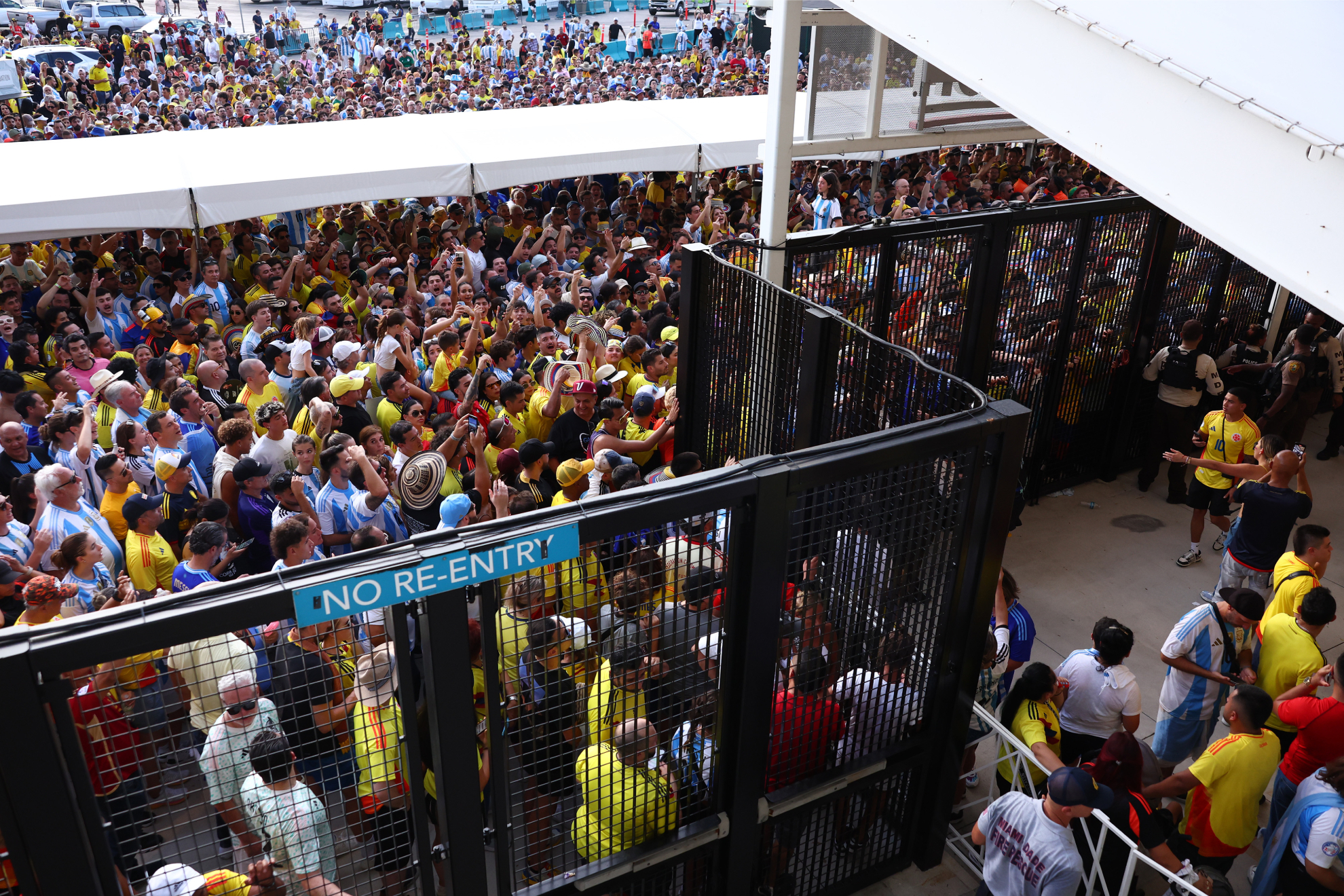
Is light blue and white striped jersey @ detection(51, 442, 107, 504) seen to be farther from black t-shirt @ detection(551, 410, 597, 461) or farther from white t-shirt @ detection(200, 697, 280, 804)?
white t-shirt @ detection(200, 697, 280, 804)

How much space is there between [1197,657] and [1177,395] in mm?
3865

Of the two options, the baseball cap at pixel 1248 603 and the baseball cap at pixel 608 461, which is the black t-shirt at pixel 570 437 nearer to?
the baseball cap at pixel 608 461

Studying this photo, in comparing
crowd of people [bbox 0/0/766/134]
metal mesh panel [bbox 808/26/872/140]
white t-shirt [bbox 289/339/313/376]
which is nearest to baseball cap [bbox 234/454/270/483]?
white t-shirt [bbox 289/339/313/376]

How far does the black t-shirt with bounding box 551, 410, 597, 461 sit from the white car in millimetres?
30303

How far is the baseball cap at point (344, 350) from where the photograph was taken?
7.52 meters

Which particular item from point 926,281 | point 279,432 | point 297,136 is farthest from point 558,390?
point 297,136

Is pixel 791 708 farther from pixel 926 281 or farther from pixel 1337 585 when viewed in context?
pixel 1337 585

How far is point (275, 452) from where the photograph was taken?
6.09 m

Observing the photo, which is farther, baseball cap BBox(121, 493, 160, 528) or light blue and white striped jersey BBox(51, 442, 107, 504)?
light blue and white striped jersey BBox(51, 442, 107, 504)

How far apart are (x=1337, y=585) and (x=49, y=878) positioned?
26.4ft

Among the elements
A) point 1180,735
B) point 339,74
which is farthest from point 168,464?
point 339,74

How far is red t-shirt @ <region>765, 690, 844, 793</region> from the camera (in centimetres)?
380

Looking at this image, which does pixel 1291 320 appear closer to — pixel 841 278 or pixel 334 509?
pixel 841 278

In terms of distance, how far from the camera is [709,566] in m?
3.51
